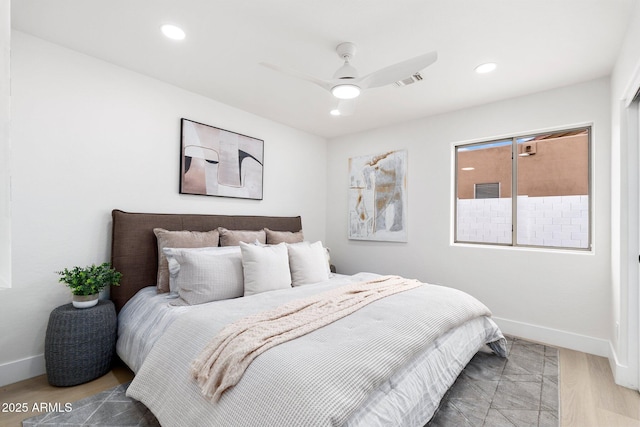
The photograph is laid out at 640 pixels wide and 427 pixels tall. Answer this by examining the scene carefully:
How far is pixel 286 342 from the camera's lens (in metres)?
1.53

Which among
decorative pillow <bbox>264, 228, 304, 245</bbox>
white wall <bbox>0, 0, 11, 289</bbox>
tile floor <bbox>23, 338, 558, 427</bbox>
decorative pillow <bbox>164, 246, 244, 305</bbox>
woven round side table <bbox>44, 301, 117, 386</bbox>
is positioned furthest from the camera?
decorative pillow <bbox>264, 228, 304, 245</bbox>

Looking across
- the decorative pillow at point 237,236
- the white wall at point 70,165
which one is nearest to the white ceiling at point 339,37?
the white wall at point 70,165

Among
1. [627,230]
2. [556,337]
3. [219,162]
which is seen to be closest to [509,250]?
[556,337]

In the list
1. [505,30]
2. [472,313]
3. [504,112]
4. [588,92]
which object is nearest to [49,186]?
[472,313]

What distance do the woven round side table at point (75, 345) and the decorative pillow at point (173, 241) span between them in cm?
45

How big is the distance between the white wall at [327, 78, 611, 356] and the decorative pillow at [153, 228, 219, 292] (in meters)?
2.18

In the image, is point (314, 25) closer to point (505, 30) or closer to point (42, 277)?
point (505, 30)

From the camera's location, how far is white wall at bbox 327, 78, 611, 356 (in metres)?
2.74

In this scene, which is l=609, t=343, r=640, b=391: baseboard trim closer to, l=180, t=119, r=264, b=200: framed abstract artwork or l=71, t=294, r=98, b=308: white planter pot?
l=180, t=119, r=264, b=200: framed abstract artwork

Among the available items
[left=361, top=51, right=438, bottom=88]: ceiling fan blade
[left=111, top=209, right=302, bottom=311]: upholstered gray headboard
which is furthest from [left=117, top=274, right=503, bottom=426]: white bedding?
[left=361, top=51, right=438, bottom=88]: ceiling fan blade

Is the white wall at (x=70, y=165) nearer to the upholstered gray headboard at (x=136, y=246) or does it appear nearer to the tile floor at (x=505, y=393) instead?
the upholstered gray headboard at (x=136, y=246)

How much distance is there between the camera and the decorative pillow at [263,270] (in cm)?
249

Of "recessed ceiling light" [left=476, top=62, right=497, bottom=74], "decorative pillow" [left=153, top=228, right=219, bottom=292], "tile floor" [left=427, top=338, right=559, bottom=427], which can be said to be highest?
"recessed ceiling light" [left=476, top=62, right=497, bottom=74]

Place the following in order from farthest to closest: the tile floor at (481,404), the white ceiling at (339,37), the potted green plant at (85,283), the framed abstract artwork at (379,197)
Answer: the framed abstract artwork at (379,197) → the potted green plant at (85,283) → the white ceiling at (339,37) → the tile floor at (481,404)
